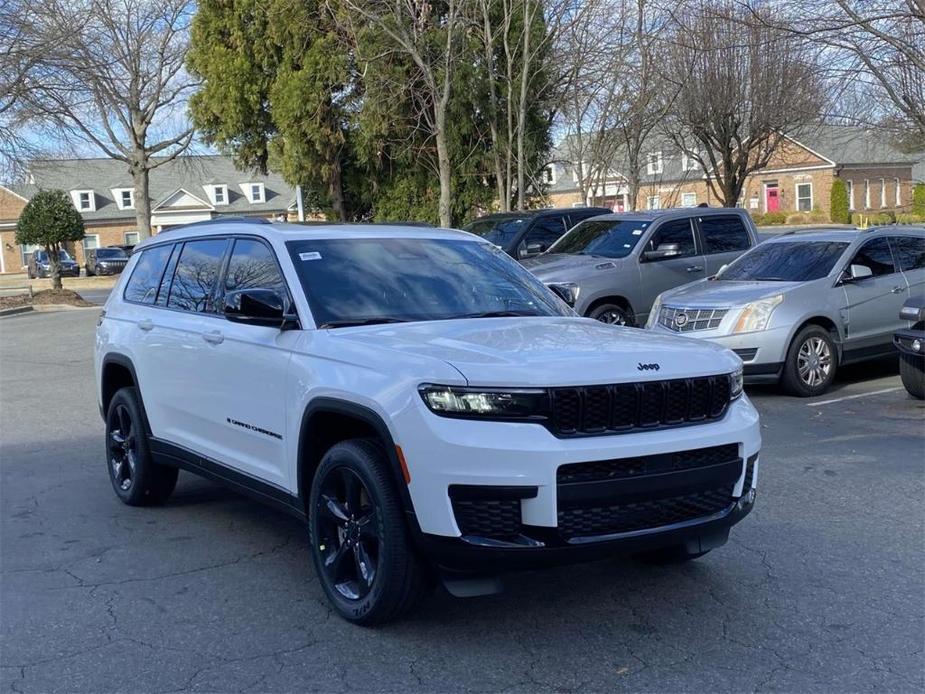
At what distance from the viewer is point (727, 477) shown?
4.48 metres

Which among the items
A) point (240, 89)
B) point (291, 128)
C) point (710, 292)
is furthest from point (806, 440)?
point (240, 89)

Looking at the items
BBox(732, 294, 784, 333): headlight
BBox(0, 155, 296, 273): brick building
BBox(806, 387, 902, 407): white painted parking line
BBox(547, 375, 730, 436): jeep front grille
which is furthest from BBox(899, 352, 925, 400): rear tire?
BBox(0, 155, 296, 273): brick building

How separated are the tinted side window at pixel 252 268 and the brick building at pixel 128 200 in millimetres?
59815

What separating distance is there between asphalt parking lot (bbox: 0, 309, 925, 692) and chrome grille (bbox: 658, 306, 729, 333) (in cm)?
352

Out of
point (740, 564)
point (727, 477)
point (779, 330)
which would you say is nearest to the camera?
point (727, 477)

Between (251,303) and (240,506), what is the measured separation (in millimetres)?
2362

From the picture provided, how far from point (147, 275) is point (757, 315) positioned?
641cm

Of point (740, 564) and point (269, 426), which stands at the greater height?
point (269, 426)

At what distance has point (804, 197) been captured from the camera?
53969 mm

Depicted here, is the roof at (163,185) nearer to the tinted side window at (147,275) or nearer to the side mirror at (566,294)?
the tinted side window at (147,275)

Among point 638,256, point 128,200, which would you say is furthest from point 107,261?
point 638,256

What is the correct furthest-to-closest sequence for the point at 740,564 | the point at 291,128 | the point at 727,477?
the point at 291,128
the point at 740,564
the point at 727,477

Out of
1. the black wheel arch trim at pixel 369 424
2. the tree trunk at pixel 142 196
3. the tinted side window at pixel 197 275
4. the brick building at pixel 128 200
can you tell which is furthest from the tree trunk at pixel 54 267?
the black wheel arch trim at pixel 369 424

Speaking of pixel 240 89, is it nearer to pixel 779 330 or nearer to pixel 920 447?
pixel 779 330
